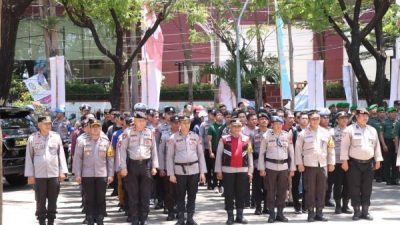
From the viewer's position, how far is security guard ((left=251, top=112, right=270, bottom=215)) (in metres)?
11.9

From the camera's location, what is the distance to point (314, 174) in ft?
37.3

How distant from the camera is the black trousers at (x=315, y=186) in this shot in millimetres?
11328

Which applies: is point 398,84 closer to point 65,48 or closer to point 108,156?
point 108,156

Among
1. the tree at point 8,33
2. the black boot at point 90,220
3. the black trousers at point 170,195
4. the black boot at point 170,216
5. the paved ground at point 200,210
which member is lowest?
the paved ground at point 200,210

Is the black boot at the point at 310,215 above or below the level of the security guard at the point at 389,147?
below

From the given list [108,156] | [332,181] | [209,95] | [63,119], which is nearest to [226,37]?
[209,95]

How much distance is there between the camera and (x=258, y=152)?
11930mm

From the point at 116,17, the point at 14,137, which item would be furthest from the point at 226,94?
the point at 14,137

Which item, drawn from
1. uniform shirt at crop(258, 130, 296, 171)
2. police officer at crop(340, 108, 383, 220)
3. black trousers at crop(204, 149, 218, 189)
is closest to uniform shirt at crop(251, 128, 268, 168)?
uniform shirt at crop(258, 130, 296, 171)

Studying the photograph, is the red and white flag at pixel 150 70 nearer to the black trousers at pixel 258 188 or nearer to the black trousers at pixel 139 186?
the black trousers at pixel 258 188

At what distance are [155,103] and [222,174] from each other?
8494 mm

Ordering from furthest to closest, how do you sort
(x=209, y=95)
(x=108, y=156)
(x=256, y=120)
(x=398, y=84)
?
(x=209, y=95), (x=398, y=84), (x=256, y=120), (x=108, y=156)

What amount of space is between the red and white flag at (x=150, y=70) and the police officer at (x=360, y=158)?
8758 mm

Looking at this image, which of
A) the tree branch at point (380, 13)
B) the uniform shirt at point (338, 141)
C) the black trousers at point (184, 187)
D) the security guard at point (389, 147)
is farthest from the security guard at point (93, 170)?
the tree branch at point (380, 13)
